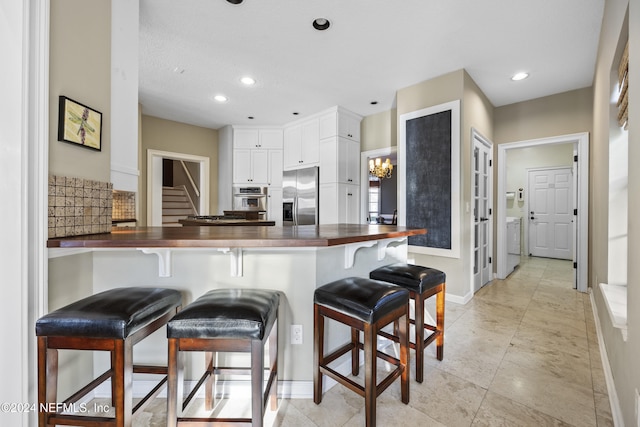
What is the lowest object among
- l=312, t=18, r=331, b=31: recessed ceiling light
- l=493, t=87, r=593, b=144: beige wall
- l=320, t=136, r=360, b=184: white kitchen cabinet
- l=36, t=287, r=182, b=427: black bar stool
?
l=36, t=287, r=182, b=427: black bar stool

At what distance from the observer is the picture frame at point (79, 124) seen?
1300 mm

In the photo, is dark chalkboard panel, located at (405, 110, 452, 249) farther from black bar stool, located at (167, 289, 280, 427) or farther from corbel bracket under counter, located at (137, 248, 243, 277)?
black bar stool, located at (167, 289, 280, 427)

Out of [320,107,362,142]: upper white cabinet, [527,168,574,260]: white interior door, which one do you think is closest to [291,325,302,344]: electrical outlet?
[320,107,362,142]: upper white cabinet

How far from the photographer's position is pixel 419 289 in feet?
5.38

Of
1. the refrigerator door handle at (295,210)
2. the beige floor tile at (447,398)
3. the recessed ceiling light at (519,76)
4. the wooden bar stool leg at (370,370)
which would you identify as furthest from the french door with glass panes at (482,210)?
the refrigerator door handle at (295,210)

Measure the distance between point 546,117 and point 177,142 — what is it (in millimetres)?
5841

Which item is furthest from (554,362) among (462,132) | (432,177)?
(462,132)

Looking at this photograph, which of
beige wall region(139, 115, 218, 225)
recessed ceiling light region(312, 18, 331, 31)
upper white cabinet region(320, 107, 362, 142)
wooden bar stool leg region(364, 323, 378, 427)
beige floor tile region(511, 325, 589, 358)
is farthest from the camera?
beige wall region(139, 115, 218, 225)

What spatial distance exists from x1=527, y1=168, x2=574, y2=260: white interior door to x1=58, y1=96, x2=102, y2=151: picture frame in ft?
23.9

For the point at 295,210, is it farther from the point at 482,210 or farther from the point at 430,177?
the point at 482,210

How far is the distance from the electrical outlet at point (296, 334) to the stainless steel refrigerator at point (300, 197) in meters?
3.02

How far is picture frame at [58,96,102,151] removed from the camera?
4.26ft

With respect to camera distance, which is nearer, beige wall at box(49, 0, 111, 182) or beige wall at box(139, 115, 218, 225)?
beige wall at box(49, 0, 111, 182)

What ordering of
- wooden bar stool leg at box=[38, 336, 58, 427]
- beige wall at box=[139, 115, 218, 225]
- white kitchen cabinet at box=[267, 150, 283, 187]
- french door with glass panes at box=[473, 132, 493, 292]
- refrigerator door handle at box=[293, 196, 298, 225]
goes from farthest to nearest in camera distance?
1. white kitchen cabinet at box=[267, 150, 283, 187]
2. refrigerator door handle at box=[293, 196, 298, 225]
3. beige wall at box=[139, 115, 218, 225]
4. french door with glass panes at box=[473, 132, 493, 292]
5. wooden bar stool leg at box=[38, 336, 58, 427]
